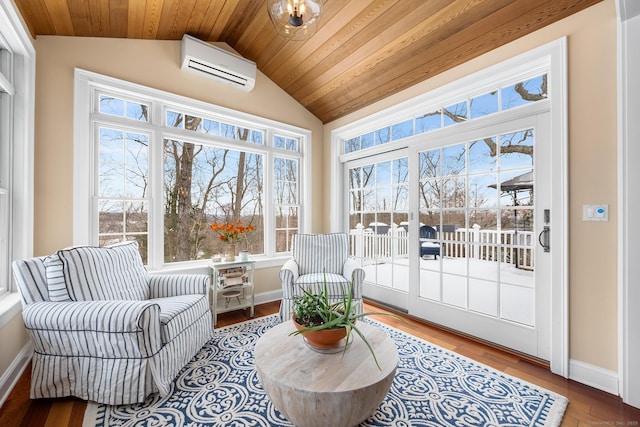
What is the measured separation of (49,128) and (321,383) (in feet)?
9.49

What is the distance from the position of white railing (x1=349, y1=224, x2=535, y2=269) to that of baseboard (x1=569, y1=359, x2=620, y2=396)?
2.32ft

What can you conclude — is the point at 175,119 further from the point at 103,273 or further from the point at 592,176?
the point at 592,176

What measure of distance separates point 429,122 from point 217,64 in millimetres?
2373

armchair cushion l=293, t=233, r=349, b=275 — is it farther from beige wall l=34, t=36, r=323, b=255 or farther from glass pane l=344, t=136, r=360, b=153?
beige wall l=34, t=36, r=323, b=255

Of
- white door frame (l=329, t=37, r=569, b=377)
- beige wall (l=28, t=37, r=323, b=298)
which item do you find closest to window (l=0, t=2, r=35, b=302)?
beige wall (l=28, t=37, r=323, b=298)

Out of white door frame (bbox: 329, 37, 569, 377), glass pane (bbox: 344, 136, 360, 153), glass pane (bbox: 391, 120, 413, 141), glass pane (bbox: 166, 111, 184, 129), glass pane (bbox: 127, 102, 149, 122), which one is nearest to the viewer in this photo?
white door frame (bbox: 329, 37, 569, 377)

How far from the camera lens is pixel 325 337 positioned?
146cm

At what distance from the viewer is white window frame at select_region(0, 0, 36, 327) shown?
80.3 inches

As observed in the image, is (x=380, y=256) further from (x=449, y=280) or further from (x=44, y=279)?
(x=44, y=279)

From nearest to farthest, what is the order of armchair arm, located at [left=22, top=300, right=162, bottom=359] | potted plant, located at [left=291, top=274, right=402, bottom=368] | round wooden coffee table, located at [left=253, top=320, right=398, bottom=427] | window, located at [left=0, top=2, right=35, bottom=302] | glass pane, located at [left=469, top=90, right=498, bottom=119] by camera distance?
round wooden coffee table, located at [left=253, top=320, right=398, bottom=427] → potted plant, located at [left=291, top=274, right=402, bottom=368] → armchair arm, located at [left=22, top=300, right=162, bottom=359] → window, located at [left=0, top=2, right=35, bottom=302] → glass pane, located at [left=469, top=90, right=498, bottom=119]

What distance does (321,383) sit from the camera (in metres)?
1.25

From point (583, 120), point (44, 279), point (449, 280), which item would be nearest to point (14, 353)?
point (44, 279)

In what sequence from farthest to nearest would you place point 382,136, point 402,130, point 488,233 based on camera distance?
1. point 382,136
2. point 402,130
3. point 488,233

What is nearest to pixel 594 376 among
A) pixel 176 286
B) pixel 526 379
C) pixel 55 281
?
pixel 526 379
